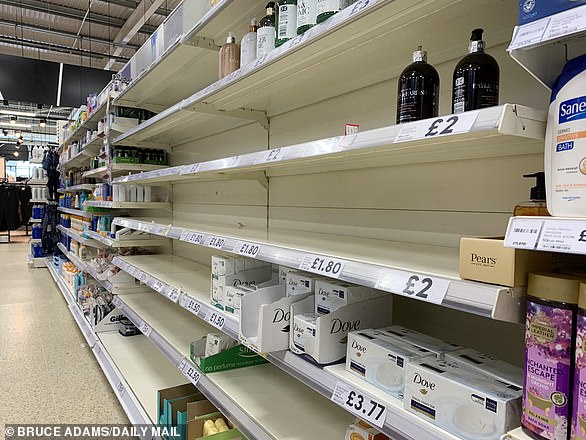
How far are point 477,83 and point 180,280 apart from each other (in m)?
2.06

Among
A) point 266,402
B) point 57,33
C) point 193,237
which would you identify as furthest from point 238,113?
point 57,33

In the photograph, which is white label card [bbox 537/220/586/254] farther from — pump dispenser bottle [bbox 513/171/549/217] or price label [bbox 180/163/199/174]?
price label [bbox 180/163/199/174]

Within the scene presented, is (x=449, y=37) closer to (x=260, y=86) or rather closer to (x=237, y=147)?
(x=260, y=86)

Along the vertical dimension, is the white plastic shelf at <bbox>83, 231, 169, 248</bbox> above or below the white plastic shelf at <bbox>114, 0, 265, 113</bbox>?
below

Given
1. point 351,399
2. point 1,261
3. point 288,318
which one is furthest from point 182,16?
point 1,261

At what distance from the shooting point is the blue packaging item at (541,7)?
0.67 metres

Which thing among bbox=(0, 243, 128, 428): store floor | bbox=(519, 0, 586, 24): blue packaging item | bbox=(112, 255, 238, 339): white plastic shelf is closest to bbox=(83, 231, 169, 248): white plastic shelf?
bbox=(112, 255, 238, 339): white plastic shelf

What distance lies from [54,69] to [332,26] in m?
6.99

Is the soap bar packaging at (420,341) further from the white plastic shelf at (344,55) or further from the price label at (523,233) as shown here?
the white plastic shelf at (344,55)

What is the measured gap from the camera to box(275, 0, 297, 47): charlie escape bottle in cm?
145

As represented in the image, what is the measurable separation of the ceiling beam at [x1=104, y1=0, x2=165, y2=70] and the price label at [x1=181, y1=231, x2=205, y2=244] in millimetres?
5150

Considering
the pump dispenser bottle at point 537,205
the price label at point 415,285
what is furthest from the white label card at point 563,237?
the price label at point 415,285

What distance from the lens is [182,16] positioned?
8.16 ft

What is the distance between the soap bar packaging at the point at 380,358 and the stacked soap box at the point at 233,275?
70 centimetres
